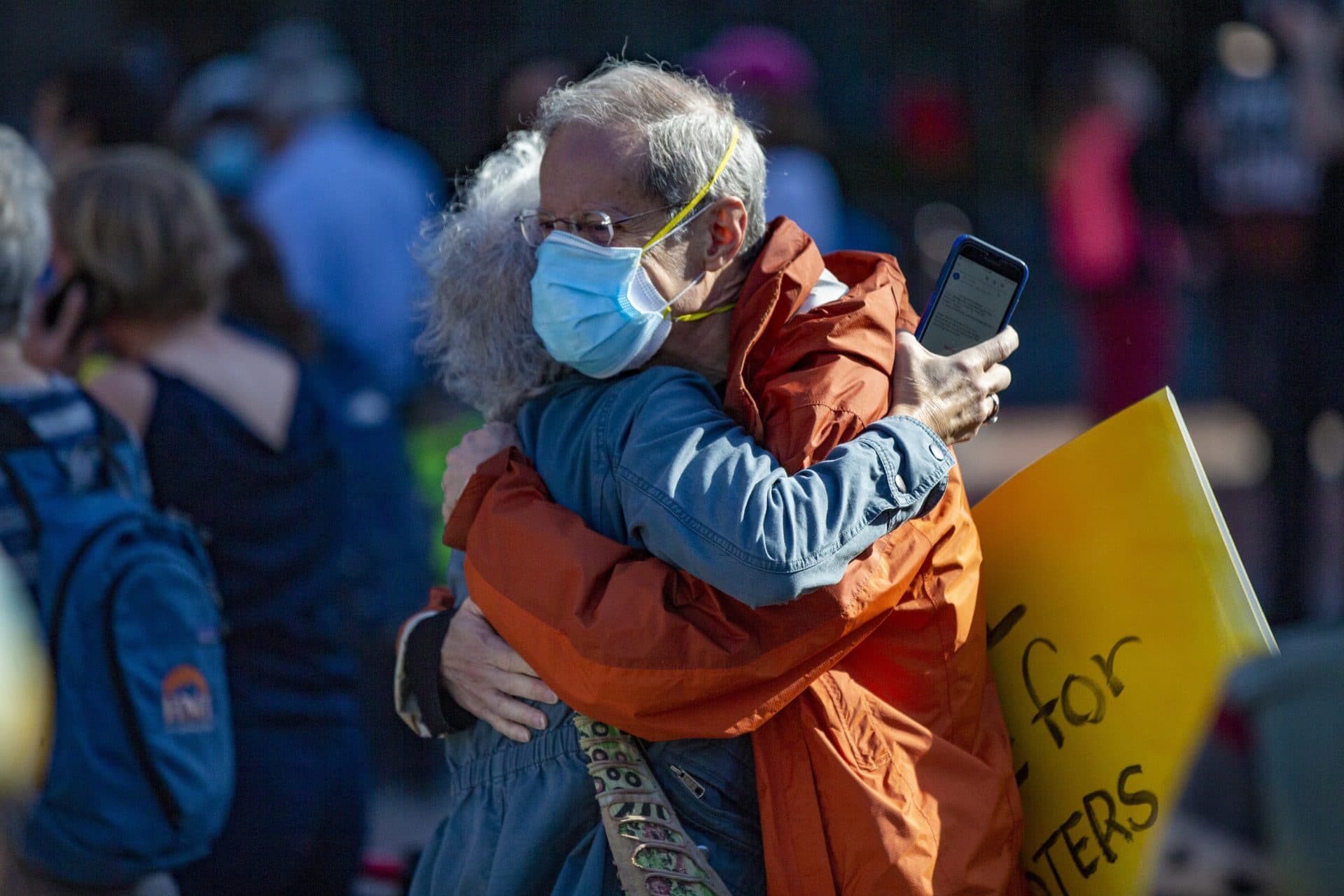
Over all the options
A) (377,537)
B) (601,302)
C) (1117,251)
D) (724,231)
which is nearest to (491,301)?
(601,302)

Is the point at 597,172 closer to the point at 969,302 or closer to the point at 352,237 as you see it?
the point at 969,302

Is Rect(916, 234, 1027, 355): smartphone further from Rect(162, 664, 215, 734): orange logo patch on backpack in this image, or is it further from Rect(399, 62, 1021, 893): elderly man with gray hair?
Rect(162, 664, 215, 734): orange logo patch on backpack

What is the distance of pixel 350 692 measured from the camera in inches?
138

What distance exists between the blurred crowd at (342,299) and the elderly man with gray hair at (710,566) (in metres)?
0.34

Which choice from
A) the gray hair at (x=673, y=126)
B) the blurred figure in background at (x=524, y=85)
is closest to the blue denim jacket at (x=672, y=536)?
the gray hair at (x=673, y=126)

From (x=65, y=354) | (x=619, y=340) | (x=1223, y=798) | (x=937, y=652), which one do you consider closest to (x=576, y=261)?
(x=619, y=340)

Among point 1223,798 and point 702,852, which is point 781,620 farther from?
point 1223,798

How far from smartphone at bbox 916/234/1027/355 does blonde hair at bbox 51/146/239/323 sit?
182 cm

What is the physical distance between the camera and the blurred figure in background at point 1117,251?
757 cm

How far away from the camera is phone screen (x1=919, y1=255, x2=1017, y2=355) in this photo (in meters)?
2.22

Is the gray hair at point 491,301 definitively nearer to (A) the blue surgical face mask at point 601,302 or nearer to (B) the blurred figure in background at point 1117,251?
(A) the blue surgical face mask at point 601,302

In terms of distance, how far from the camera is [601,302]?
2.12m

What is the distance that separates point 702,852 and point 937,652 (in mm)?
426

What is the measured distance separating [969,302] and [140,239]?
1.94m
